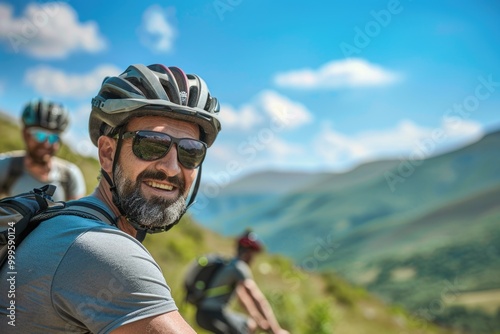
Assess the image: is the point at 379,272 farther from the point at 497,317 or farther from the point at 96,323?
the point at 96,323

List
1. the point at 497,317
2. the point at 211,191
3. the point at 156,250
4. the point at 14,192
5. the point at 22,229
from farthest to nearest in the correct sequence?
the point at 497,317
the point at 156,250
the point at 211,191
the point at 14,192
the point at 22,229

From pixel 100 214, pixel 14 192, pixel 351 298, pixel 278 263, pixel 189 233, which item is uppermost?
pixel 14 192

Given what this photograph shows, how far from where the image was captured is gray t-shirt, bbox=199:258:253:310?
25.3ft

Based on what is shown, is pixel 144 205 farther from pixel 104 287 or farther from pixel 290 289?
pixel 290 289

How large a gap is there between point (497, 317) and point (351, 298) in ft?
225

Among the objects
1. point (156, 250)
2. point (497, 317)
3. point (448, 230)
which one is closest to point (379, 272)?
point (448, 230)

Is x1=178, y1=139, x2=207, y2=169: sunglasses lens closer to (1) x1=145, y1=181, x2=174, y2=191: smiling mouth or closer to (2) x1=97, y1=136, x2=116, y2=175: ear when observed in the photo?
(1) x1=145, y1=181, x2=174, y2=191: smiling mouth

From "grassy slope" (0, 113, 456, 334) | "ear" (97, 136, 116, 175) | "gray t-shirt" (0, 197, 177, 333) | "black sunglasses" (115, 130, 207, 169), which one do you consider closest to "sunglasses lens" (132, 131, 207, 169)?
"black sunglasses" (115, 130, 207, 169)

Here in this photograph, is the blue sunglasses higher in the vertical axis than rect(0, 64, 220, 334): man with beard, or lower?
higher

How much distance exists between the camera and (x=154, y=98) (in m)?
2.46

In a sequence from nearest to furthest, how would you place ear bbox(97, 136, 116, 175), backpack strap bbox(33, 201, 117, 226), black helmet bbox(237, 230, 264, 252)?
1. backpack strap bbox(33, 201, 117, 226)
2. ear bbox(97, 136, 116, 175)
3. black helmet bbox(237, 230, 264, 252)

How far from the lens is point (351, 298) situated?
87.9ft

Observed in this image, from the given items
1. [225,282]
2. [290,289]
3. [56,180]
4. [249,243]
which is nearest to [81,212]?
[56,180]

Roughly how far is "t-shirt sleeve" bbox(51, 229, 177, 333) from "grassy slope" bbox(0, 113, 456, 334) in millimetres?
10412
